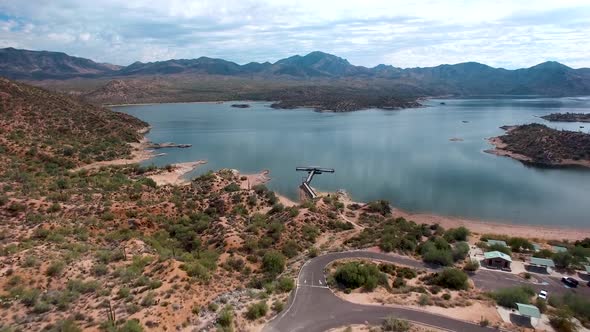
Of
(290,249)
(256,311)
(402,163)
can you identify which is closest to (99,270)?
(256,311)

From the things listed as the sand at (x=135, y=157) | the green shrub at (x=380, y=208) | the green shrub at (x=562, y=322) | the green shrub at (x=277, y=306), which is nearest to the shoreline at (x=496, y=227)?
the green shrub at (x=380, y=208)

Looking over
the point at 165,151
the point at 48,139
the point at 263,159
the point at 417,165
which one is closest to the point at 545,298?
the point at 417,165

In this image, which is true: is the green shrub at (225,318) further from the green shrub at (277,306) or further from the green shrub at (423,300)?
the green shrub at (423,300)

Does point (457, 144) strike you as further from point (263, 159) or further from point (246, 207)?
point (246, 207)

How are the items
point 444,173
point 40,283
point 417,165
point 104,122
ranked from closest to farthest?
1. point 40,283
2. point 444,173
3. point 417,165
4. point 104,122

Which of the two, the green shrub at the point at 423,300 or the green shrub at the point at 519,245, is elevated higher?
the green shrub at the point at 423,300

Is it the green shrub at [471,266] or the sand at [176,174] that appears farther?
the sand at [176,174]
